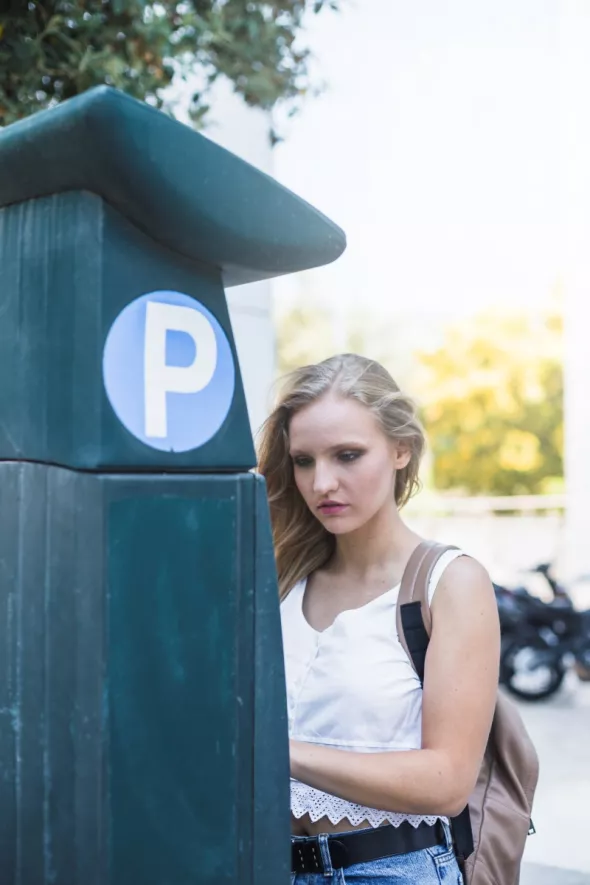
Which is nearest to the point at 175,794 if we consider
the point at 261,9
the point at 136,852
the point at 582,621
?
the point at 136,852

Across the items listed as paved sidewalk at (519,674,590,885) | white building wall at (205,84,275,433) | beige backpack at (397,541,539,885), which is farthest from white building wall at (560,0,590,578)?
beige backpack at (397,541,539,885)

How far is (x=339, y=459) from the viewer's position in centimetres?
133

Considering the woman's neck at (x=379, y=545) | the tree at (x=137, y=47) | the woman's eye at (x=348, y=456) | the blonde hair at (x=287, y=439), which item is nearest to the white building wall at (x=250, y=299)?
the tree at (x=137, y=47)

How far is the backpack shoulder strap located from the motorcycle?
517 centimetres

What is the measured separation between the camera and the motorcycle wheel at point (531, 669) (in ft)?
20.7

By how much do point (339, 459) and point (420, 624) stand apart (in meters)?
0.25

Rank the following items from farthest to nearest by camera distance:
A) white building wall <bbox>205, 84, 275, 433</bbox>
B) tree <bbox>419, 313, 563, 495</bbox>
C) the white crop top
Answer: tree <bbox>419, 313, 563, 495</bbox> < white building wall <bbox>205, 84, 275, 433</bbox> < the white crop top

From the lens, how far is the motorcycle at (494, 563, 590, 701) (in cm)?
632

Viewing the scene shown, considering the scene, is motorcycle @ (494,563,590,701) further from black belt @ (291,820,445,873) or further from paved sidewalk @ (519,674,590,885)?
black belt @ (291,820,445,873)

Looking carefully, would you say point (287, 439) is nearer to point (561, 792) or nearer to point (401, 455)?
point (401, 455)

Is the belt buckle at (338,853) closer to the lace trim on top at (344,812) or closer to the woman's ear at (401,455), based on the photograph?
the lace trim on top at (344,812)

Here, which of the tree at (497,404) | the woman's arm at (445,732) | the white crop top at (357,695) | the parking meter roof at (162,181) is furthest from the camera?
the tree at (497,404)

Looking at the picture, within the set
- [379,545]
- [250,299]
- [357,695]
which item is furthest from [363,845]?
[250,299]

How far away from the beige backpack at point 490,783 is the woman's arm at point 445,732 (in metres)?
0.03
